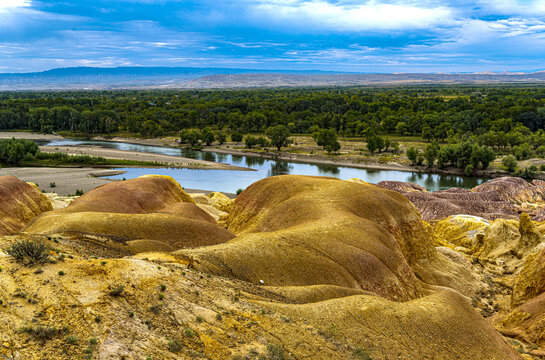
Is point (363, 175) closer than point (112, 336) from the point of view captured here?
No

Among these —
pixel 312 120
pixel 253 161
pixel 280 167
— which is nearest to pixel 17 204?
pixel 280 167

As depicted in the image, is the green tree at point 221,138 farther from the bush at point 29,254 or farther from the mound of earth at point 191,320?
the bush at point 29,254

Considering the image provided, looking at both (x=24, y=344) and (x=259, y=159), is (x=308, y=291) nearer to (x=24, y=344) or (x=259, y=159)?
(x=24, y=344)

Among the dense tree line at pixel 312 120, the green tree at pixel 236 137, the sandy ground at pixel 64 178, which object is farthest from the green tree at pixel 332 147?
the sandy ground at pixel 64 178

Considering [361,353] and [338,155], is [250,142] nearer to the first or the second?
[338,155]

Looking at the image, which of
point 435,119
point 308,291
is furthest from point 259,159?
point 308,291

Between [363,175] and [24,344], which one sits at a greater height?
[24,344]
